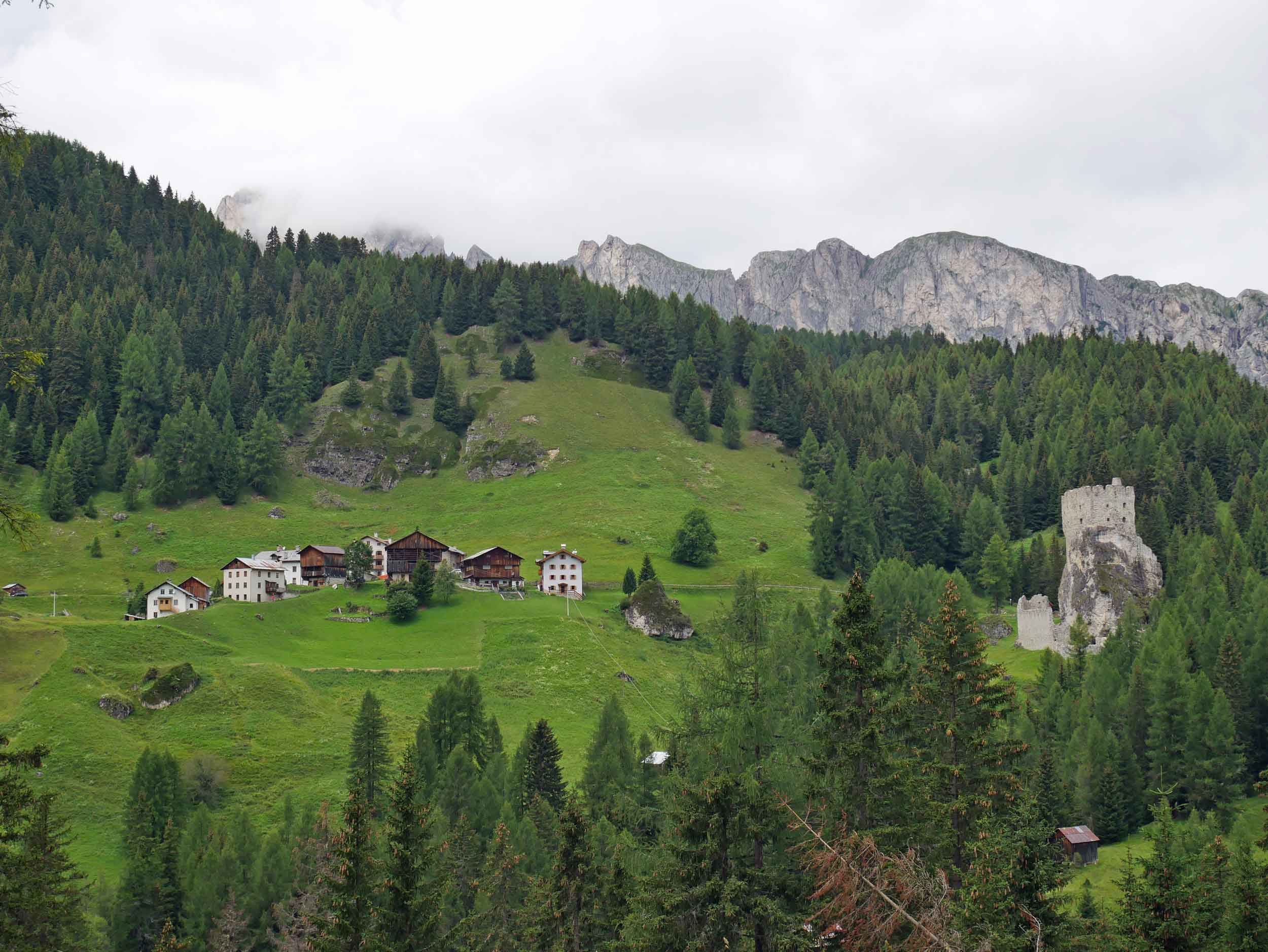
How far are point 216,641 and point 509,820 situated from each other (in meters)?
45.5

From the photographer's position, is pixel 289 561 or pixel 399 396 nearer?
pixel 289 561

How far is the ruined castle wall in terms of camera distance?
121 m

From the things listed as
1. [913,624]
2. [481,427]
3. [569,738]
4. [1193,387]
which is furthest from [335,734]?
[1193,387]

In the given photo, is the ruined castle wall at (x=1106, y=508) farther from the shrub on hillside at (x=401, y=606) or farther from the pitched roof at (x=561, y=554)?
the shrub on hillside at (x=401, y=606)

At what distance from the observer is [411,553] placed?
124 meters

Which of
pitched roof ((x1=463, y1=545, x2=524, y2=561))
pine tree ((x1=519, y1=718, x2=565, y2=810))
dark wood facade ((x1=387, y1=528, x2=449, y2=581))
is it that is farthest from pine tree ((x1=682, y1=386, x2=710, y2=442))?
pine tree ((x1=519, y1=718, x2=565, y2=810))

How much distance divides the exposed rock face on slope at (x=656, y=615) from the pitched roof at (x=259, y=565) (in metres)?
41.1

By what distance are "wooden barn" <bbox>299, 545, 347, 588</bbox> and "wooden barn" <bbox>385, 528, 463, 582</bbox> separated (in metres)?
6.20

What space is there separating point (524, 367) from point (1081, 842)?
143m

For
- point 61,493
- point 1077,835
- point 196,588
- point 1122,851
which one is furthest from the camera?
point 61,493

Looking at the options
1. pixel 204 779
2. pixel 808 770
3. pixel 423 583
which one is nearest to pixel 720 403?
pixel 423 583

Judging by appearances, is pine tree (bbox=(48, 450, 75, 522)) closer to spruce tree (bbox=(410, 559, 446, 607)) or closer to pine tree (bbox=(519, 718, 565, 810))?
spruce tree (bbox=(410, 559, 446, 607))

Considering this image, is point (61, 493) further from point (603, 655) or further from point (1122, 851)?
point (1122, 851)

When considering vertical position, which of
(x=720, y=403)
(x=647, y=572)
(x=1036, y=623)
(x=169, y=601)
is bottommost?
(x=1036, y=623)
